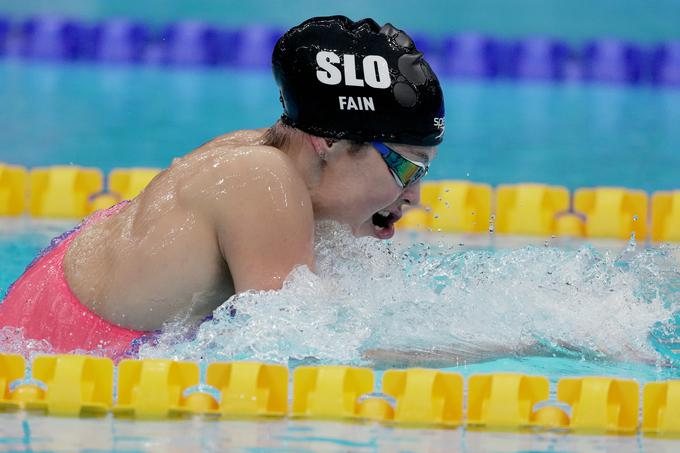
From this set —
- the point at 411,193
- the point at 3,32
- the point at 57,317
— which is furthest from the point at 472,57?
the point at 57,317

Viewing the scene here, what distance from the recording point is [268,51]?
10148mm

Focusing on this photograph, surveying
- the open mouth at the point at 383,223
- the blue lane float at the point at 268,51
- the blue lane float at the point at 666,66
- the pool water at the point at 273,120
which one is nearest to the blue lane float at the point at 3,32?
the blue lane float at the point at 268,51

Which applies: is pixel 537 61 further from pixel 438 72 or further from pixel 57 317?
pixel 57 317

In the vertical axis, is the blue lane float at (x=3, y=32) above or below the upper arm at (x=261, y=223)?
above

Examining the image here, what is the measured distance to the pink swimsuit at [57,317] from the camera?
10.4 ft

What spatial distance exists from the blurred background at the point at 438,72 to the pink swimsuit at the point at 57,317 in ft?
12.0

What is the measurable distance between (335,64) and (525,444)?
1.06 meters

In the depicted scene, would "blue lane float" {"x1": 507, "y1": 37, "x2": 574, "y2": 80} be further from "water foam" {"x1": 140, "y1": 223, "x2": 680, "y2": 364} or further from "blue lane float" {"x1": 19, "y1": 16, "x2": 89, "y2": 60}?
"water foam" {"x1": 140, "y1": 223, "x2": 680, "y2": 364}

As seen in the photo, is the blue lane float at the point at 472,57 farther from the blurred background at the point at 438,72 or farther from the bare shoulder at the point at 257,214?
the bare shoulder at the point at 257,214

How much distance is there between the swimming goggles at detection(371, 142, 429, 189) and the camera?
10.4ft

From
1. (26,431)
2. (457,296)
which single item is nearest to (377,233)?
(457,296)

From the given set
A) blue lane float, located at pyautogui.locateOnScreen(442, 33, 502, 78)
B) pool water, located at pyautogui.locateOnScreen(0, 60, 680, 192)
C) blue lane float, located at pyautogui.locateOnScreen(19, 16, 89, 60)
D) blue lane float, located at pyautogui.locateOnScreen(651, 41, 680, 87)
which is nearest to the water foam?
→ pool water, located at pyautogui.locateOnScreen(0, 60, 680, 192)

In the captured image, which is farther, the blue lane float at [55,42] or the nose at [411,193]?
the blue lane float at [55,42]

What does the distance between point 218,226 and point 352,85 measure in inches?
20.1
